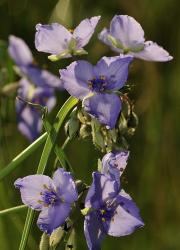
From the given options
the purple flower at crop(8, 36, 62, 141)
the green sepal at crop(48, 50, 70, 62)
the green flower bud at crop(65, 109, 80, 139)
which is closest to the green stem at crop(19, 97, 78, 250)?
the green flower bud at crop(65, 109, 80, 139)

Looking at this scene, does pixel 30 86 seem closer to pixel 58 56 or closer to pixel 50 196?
pixel 58 56

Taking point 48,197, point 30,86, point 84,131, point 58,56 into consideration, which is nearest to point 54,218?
point 48,197

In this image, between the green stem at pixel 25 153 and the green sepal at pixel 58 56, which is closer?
the green stem at pixel 25 153

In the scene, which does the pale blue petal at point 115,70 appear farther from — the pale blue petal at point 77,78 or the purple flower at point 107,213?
the purple flower at point 107,213

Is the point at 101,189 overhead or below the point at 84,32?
below

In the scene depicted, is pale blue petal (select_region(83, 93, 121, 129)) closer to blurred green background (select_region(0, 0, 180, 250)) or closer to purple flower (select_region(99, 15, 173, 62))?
purple flower (select_region(99, 15, 173, 62))

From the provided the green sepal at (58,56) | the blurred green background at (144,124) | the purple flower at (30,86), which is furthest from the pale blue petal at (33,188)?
the blurred green background at (144,124)
